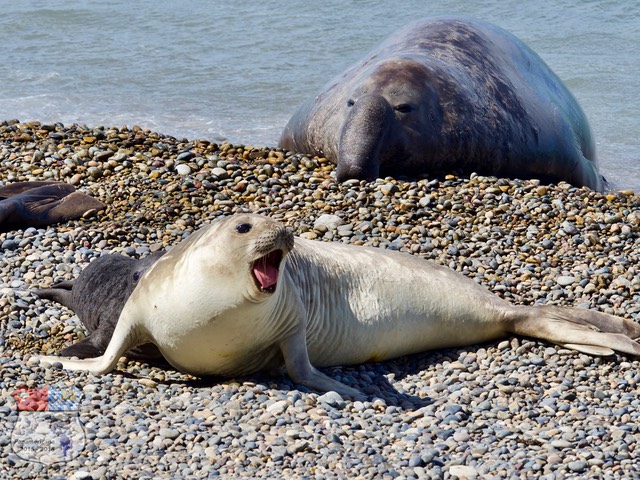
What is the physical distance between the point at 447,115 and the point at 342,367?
A: 381 cm

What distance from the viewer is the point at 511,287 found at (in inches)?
281

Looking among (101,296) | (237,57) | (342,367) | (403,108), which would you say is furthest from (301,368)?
(237,57)

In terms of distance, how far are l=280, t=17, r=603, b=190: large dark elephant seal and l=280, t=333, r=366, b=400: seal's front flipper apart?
3264 mm

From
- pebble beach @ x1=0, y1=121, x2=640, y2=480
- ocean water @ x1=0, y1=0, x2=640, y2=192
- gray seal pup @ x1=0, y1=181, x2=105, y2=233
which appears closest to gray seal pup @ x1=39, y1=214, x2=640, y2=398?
pebble beach @ x1=0, y1=121, x2=640, y2=480

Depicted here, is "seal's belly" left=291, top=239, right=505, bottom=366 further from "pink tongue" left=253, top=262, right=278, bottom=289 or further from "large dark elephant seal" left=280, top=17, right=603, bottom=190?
"large dark elephant seal" left=280, top=17, right=603, bottom=190

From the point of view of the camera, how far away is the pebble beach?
474 centimetres

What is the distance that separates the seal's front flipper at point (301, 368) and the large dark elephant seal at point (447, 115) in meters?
3.26

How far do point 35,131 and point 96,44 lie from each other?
31.0 ft

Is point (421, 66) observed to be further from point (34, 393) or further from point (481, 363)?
point (34, 393)

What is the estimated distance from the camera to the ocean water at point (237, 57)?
1433cm

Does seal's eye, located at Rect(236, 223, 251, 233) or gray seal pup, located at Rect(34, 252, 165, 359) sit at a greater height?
seal's eye, located at Rect(236, 223, 251, 233)

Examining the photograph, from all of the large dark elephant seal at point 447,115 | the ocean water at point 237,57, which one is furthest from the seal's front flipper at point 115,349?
the ocean water at point 237,57

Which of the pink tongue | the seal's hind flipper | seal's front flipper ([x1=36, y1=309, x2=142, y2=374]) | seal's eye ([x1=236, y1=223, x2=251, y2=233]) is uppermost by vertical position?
seal's eye ([x1=236, y1=223, x2=251, y2=233])
